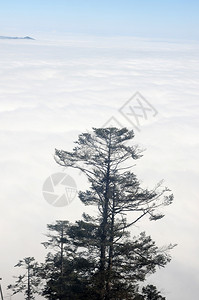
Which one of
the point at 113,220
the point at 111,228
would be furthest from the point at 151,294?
the point at 113,220

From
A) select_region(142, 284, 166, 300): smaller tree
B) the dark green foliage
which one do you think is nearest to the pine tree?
the dark green foliage

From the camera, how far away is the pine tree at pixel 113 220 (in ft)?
59.6

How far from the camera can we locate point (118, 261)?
18609mm

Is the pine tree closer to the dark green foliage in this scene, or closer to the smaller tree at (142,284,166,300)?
the dark green foliage

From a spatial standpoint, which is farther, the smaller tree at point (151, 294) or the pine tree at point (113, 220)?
the smaller tree at point (151, 294)

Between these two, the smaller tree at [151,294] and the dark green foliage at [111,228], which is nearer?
the dark green foliage at [111,228]

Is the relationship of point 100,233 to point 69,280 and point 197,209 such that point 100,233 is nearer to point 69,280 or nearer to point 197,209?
point 69,280

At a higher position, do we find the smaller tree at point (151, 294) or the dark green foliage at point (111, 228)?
the dark green foliage at point (111, 228)

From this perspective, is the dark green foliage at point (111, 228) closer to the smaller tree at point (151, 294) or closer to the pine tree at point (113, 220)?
the pine tree at point (113, 220)

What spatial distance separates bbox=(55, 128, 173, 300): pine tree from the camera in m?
18.2

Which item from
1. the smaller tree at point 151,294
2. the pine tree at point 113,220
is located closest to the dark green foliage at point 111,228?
the pine tree at point 113,220

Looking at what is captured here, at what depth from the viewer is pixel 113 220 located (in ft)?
61.4

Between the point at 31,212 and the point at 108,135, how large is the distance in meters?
140

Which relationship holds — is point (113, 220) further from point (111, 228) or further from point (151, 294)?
point (151, 294)
